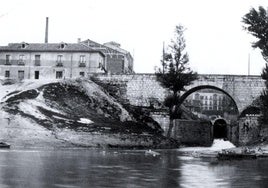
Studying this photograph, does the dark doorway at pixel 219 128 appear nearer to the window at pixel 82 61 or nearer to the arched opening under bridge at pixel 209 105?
the arched opening under bridge at pixel 209 105

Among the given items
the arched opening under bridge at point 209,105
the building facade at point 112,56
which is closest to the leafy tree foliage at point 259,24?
the building facade at point 112,56

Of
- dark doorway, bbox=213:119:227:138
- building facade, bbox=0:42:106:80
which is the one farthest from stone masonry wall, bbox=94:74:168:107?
dark doorway, bbox=213:119:227:138

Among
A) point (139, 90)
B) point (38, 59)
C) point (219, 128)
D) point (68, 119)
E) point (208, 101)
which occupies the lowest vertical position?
point (219, 128)

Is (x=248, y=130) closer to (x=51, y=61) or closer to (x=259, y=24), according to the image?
(x=259, y=24)

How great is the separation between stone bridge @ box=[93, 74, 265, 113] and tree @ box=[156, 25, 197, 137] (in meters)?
2.99

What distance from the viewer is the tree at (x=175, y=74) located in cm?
5775

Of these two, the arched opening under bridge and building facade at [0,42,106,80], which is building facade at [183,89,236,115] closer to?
the arched opening under bridge

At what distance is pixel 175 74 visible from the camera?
57.9 m

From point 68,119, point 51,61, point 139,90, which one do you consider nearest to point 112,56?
point 51,61

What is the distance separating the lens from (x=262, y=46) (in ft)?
129

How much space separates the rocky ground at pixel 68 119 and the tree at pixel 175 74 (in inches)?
141

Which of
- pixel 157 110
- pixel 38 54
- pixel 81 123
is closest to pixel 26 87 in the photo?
pixel 81 123

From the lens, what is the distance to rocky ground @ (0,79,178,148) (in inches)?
1591

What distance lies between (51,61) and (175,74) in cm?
2719
